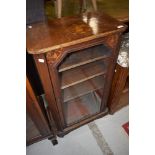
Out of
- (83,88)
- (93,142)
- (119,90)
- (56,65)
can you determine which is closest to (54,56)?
(56,65)

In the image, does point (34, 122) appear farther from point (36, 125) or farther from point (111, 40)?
point (111, 40)

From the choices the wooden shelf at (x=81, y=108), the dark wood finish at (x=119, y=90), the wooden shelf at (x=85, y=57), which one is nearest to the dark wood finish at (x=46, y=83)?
the wooden shelf at (x=85, y=57)

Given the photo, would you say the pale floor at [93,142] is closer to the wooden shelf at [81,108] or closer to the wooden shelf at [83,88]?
the wooden shelf at [81,108]

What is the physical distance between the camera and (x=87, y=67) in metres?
1.27

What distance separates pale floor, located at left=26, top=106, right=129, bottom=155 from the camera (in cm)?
136

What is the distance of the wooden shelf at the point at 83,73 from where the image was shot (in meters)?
1.16

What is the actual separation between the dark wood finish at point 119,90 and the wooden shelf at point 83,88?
0.39 feet

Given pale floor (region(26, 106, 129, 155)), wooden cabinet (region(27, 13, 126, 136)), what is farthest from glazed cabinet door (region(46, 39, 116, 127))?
pale floor (region(26, 106, 129, 155))

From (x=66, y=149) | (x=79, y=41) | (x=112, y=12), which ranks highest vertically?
(x=112, y=12)

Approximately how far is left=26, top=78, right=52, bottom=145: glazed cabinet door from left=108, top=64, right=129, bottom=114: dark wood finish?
0.61m

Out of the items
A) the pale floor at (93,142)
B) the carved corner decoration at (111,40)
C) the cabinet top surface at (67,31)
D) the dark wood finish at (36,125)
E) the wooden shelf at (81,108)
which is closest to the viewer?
the cabinet top surface at (67,31)
